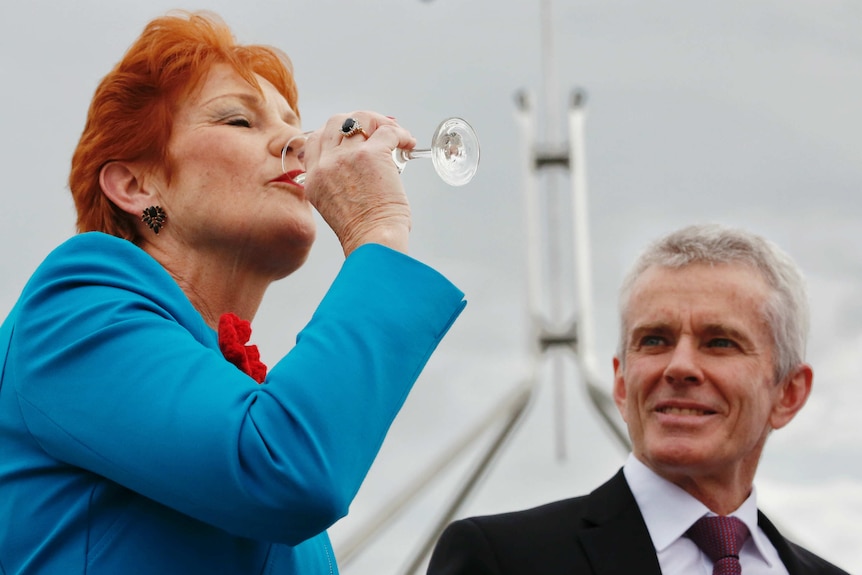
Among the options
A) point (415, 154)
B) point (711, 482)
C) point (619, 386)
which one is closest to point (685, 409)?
point (711, 482)

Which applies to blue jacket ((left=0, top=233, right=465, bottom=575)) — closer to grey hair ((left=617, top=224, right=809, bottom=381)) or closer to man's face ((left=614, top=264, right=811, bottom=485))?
man's face ((left=614, top=264, right=811, bottom=485))

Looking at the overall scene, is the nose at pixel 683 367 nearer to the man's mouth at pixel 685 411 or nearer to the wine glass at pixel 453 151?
the man's mouth at pixel 685 411

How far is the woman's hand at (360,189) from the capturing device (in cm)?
233

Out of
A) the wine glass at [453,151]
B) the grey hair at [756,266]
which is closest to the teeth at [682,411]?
the grey hair at [756,266]

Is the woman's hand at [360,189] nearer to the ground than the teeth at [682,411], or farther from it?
farther from it

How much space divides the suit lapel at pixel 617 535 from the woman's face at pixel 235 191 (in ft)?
4.30

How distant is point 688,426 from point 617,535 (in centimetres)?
39

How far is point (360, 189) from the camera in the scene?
2.34m

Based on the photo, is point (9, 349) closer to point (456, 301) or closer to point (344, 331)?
point (344, 331)

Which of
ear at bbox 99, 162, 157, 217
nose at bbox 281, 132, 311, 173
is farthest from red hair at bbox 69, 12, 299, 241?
nose at bbox 281, 132, 311, 173

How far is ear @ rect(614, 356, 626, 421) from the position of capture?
3834 millimetres

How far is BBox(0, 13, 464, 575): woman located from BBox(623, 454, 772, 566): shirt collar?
1237 mm

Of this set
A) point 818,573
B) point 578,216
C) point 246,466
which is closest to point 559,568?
point 818,573

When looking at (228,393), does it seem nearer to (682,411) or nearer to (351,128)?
(351,128)
